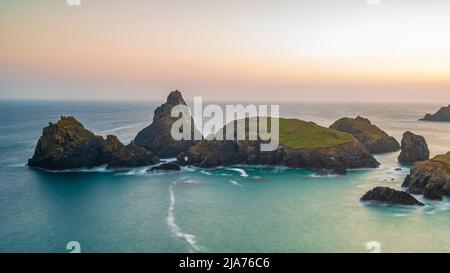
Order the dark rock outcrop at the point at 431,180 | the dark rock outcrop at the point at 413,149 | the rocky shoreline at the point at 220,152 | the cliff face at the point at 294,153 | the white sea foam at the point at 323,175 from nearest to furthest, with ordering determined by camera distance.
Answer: the dark rock outcrop at the point at 431,180
the white sea foam at the point at 323,175
the rocky shoreline at the point at 220,152
the cliff face at the point at 294,153
the dark rock outcrop at the point at 413,149

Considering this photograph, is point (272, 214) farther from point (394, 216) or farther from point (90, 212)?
point (90, 212)

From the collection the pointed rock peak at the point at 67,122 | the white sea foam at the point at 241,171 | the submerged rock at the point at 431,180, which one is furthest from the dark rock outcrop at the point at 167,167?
the submerged rock at the point at 431,180

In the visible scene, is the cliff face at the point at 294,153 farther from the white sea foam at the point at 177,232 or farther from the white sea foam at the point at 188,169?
the white sea foam at the point at 177,232

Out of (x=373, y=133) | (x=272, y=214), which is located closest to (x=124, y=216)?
(x=272, y=214)

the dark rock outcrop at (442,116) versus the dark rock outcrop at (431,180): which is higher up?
the dark rock outcrop at (442,116)

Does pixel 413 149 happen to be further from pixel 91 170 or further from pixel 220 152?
pixel 91 170

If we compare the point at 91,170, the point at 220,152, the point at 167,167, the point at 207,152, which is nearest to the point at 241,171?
the point at 220,152
